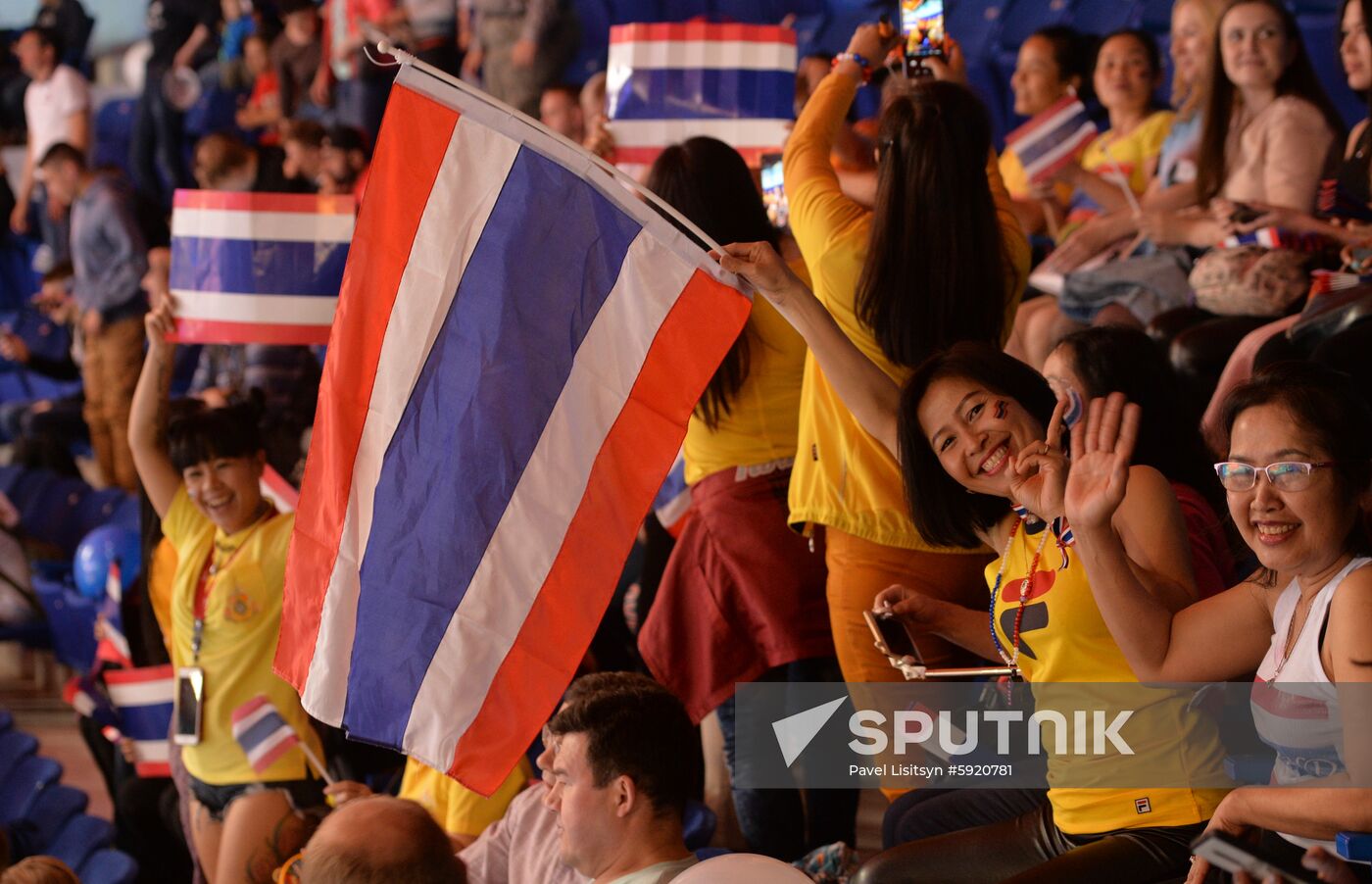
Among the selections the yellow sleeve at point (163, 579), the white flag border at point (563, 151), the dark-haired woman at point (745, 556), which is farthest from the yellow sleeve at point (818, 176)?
the yellow sleeve at point (163, 579)

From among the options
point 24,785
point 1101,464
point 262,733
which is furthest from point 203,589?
point 1101,464

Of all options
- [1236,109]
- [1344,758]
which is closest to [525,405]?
[1344,758]

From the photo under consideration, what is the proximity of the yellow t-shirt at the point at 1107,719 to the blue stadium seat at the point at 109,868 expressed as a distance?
115 inches

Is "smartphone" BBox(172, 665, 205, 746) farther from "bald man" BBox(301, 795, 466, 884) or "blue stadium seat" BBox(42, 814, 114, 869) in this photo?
"bald man" BBox(301, 795, 466, 884)

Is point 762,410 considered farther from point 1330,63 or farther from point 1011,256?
point 1330,63

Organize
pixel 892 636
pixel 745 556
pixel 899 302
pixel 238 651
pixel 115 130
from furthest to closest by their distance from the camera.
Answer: pixel 115 130
pixel 238 651
pixel 745 556
pixel 899 302
pixel 892 636

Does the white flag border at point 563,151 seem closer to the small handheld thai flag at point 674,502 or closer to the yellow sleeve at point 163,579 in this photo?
the small handheld thai flag at point 674,502

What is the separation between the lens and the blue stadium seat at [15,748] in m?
5.08

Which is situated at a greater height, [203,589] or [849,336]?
[849,336]

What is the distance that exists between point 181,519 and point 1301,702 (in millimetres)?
3083

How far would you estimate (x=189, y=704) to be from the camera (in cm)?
406

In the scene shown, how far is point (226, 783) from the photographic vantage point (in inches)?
158

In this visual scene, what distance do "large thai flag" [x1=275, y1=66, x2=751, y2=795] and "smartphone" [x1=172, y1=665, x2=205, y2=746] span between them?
5.42ft

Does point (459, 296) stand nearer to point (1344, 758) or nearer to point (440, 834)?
point (440, 834)
